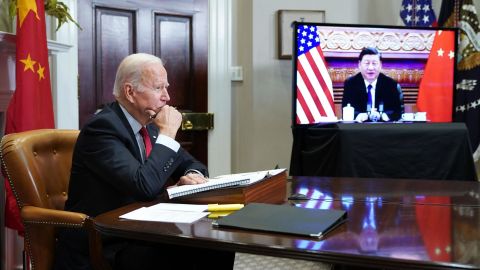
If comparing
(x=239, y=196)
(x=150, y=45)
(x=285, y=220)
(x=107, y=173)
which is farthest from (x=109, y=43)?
(x=285, y=220)

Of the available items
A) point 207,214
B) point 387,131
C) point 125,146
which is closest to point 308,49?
point 387,131

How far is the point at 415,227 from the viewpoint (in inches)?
48.4

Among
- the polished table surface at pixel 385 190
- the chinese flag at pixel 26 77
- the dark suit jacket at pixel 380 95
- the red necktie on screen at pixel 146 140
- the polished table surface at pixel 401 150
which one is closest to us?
the polished table surface at pixel 385 190

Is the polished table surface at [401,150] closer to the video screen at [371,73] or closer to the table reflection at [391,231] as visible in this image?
the video screen at [371,73]

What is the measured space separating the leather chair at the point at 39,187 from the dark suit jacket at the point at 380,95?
212 centimetres

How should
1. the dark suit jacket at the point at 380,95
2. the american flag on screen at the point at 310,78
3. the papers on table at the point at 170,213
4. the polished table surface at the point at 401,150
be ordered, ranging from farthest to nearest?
the dark suit jacket at the point at 380,95, the american flag on screen at the point at 310,78, the polished table surface at the point at 401,150, the papers on table at the point at 170,213

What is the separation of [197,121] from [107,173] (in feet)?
7.61

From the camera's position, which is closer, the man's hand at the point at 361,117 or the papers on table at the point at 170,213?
the papers on table at the point at 170,213

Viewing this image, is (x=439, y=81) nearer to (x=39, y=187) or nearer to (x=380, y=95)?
(x=380, y=95)

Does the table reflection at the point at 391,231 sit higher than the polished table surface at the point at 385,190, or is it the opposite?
the table reflection at the point at 391,231

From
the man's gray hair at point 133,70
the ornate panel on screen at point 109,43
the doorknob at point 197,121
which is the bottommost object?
the doorknob at point 197,121

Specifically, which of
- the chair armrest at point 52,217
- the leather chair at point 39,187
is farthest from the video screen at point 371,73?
the chair armrest at point 52,217

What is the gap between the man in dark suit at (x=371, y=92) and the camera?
3557 millimetres

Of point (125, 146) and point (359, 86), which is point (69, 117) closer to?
point (125, 146)
